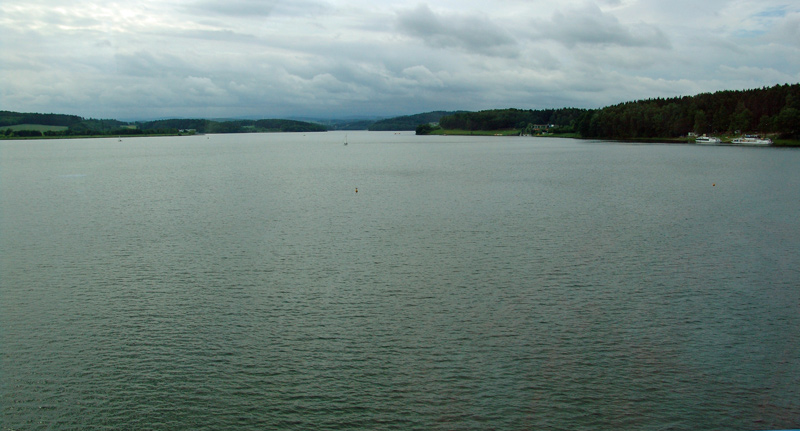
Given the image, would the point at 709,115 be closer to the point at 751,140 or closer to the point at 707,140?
the point at 707,140

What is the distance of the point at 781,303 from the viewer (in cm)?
2295

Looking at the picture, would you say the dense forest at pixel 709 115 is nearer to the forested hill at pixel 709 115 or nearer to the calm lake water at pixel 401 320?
the forested hill at pixel 709 115

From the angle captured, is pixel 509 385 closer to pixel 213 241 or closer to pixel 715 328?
pixel 715 328

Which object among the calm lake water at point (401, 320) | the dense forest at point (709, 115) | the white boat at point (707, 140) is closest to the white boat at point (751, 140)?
the dense forest at point (709, 115)

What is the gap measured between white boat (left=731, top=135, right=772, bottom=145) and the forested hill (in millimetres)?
2215

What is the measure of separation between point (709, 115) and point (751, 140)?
22.8 metres

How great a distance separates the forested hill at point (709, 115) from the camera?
137375mm

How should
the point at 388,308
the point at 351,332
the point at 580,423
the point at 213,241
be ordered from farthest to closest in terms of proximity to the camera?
the point at 213,241
the point at 388,308
the point at 351,332
the point at 580,423

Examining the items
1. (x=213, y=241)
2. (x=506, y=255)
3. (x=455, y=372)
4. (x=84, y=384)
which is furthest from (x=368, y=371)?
(x=213, y=241)

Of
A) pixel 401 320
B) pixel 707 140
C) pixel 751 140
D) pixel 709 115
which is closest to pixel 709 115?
pixel 709 115

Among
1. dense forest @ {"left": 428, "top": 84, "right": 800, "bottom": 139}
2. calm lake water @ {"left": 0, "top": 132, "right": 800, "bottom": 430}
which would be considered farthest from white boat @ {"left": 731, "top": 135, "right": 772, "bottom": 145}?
calm lake water @ {"left": 0, "top": 132, "right": 800, "bottom": 430}

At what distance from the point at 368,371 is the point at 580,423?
19.5 ft

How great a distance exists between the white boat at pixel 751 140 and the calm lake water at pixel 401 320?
112302mm

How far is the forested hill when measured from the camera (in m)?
137
